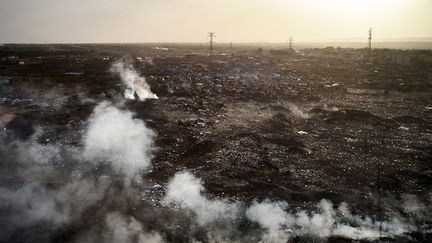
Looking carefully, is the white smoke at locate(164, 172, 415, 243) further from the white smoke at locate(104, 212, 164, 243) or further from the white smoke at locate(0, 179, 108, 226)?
the white smoke at locate(0, 179, 108, 226)

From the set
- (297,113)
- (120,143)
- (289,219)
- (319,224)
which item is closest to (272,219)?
(289,219)

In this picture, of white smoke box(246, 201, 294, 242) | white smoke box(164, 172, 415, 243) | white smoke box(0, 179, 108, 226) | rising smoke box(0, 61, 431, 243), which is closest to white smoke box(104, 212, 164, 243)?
rising smoke box(0, 61, 431, 243)

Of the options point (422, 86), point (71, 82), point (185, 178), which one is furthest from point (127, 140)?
point (422, 86)

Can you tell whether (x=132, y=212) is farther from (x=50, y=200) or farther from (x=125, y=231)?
(x=50, y=200)

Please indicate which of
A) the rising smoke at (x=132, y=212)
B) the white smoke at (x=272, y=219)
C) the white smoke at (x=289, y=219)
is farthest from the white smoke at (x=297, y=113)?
the white smoke at (x=272, y=219)

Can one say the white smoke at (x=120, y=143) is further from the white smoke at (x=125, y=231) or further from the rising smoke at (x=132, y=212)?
the white smoke at (x=125, y=231)

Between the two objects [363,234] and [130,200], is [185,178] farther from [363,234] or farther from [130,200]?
[363,234]
